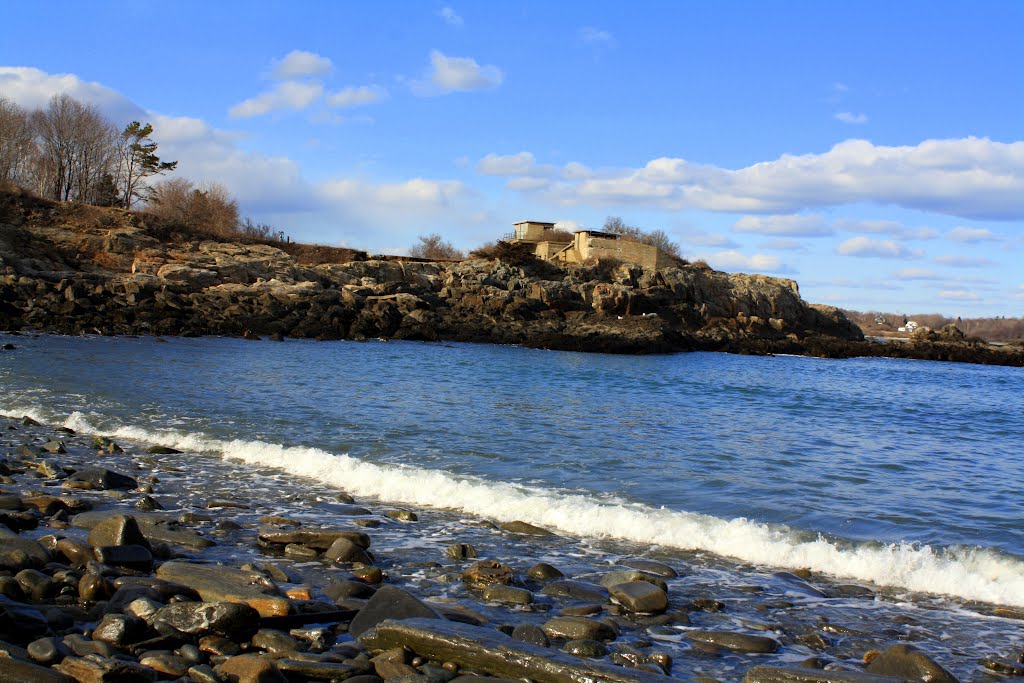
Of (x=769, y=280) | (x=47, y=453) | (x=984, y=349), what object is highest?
(x=769, y=280)

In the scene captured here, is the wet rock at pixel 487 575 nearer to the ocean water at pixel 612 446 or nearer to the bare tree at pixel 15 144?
the ocean water at pixel 612 446

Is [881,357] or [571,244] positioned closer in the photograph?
[881,357]

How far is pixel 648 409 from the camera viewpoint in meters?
23.9

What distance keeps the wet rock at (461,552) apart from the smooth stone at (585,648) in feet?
8.17

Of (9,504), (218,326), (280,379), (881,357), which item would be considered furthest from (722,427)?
(881,357)

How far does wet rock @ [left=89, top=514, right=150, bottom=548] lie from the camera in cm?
709

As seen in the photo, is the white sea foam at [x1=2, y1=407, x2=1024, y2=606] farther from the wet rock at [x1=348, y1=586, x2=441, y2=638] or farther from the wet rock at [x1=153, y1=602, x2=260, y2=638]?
the wet rock at [x1=153, y1=602, x2=260, y2=638]

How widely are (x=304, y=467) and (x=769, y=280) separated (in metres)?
83.3

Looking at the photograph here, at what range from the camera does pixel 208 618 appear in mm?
5555

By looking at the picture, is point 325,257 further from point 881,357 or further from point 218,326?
point 881,357

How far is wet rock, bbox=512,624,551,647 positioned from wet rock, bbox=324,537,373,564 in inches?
88.6

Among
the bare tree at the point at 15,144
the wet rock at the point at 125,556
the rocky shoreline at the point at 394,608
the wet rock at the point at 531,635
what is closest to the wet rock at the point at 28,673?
the rocky shoreline at the point at 394,608

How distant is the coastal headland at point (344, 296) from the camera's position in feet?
143

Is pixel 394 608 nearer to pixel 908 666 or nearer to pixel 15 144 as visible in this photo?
pixel 908 666
